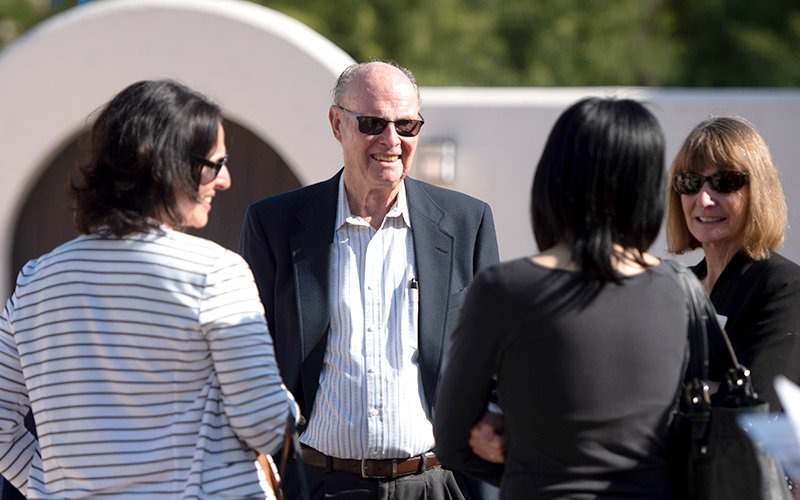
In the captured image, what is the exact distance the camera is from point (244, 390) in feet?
7.72

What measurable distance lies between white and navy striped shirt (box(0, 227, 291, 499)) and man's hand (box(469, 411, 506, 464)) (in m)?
0.45

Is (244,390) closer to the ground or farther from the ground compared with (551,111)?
closer to the ground

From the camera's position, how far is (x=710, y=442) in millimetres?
2277

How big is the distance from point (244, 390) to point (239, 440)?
0.14m

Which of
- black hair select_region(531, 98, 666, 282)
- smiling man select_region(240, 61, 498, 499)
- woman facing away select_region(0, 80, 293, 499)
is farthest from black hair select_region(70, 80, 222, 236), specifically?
smiling man select_region(240, 61, 498, 499)

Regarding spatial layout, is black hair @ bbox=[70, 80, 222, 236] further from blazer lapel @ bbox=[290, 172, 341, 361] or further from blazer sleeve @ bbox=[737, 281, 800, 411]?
blazer sleeve @ bbox=[737, 281, 800, 411]

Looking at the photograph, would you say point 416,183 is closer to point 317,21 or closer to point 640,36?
point 317,21

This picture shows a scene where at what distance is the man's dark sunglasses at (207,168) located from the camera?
97.0 inches

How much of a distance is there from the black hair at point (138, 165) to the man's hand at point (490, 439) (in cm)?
85

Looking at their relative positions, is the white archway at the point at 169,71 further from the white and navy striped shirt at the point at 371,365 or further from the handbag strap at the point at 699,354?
the handbag strap at the point at 699,354

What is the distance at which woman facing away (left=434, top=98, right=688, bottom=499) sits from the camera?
2.23 meters

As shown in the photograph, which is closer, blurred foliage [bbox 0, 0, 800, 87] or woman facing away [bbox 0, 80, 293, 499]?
woman facing away [bbox 0, 80, 293, 499]

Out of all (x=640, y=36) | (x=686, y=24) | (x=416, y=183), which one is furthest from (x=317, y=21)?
(x=416, y=183)

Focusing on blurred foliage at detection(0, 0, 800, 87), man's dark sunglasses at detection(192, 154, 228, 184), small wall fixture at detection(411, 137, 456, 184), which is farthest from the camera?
blurred foliage at detection(0, 0, 800, 87)
